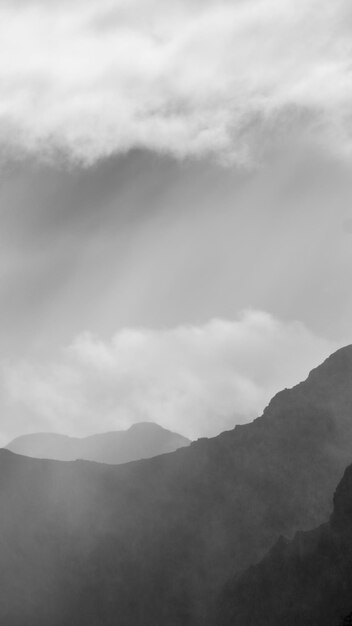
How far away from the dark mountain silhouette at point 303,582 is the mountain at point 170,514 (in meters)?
6.83

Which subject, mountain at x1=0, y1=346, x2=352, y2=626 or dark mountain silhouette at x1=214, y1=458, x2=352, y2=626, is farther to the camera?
mountain at x1=0, y1=346, x2=352, y2=626

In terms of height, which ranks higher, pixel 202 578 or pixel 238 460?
pixel 238 460

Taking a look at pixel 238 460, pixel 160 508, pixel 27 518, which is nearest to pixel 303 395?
pixel 238 460

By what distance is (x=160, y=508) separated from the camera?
5945 inches

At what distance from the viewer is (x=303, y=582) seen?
125250 millimetres

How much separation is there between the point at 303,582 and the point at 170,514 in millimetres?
32756

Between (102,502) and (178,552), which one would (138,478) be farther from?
(178,552)

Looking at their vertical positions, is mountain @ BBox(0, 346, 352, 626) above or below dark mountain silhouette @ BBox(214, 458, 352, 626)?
above

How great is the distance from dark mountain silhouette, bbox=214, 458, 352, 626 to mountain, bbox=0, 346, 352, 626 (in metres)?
6.83

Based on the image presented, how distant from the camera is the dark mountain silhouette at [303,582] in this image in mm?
120000

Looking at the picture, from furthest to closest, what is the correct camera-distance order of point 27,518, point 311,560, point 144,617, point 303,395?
point 303,395 < point 27,518 < point 144,617 < point 311,560

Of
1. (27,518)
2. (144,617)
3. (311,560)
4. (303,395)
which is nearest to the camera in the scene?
(311,560)

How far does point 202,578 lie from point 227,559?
18.9ft

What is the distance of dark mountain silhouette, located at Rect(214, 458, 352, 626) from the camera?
120000 millimetres
